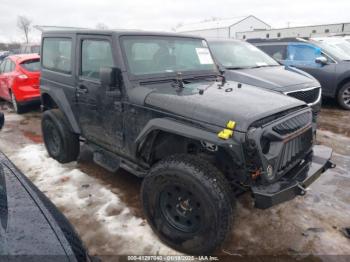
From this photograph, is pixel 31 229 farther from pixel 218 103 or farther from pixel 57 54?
pixel 57 54

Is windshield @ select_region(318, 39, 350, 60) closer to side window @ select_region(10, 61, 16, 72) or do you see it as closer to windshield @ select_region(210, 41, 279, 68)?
windshield @ select_region(210, 41, 279, 68)

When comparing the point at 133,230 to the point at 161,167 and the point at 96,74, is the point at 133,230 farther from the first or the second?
the point at 96,74

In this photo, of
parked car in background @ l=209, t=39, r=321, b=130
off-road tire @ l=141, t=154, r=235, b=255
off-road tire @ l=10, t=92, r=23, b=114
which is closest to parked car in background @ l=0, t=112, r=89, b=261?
off-road tire @ l=141, t=154, r=235, b=255

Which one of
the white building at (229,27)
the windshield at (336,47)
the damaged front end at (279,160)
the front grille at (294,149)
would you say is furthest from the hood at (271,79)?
the white building at (229,27)

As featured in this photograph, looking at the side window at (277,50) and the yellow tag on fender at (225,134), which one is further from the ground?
the side window at (277,50)

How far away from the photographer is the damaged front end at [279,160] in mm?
2428

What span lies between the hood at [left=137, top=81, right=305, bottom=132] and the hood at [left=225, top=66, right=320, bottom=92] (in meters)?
2.21

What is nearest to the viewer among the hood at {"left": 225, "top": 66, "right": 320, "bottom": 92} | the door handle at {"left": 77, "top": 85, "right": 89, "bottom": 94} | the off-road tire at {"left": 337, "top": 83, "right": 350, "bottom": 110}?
the door handle at {"left": 77, "top": 85, "right": 89, "bottom": 94}

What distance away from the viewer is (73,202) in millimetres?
3715

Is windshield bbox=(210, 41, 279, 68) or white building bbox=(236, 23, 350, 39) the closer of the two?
windshield bbox=(210, 41, 279, 68)

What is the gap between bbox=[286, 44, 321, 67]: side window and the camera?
28.2 feet

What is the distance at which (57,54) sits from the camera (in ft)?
14.8

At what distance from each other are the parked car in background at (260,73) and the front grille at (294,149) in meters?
2.12

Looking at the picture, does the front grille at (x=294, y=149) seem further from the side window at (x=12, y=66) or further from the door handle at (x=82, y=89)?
the side window at (x=12, y=66)
